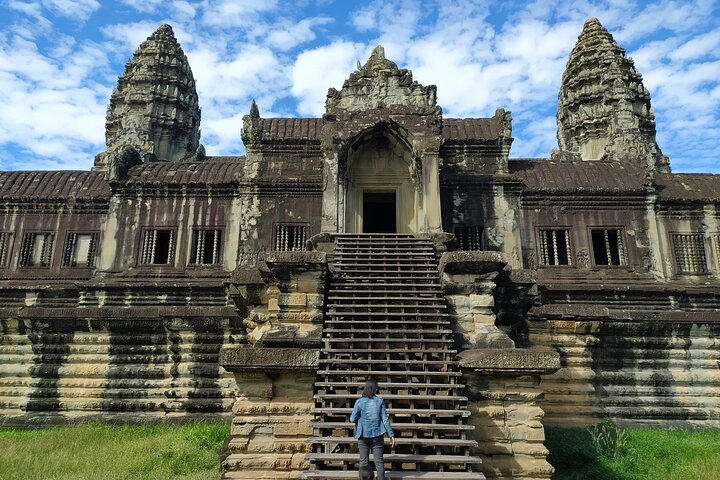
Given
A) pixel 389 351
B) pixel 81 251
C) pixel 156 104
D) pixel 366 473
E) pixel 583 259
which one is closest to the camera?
pixel 366 473

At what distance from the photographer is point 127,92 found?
29.7m

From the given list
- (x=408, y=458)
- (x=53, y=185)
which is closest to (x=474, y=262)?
(x=408, y=458)

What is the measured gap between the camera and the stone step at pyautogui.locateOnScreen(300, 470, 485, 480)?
6.34 m

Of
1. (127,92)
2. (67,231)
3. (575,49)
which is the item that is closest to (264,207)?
(67,231)

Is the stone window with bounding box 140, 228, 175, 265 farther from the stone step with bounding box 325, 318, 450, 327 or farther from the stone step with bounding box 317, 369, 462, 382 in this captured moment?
the stone step with bounding box 317, 369, 462, 382

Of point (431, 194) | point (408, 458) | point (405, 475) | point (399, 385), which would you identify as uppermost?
point (431, 194)

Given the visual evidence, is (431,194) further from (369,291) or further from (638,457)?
(638,457)

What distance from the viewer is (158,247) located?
17.5 metres

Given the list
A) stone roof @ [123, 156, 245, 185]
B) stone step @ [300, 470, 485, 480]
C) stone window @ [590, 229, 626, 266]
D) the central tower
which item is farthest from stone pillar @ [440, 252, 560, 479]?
stone roof @ [123, 156, 245, 185]

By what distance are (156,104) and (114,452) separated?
23.9 meters

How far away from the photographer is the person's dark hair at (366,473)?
242 inches

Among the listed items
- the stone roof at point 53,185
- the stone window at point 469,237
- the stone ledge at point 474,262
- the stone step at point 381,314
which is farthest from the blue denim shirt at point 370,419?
the stone roof at point 53,185

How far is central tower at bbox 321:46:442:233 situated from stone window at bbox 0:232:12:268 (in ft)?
38.0

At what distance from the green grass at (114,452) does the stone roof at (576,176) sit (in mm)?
11983
